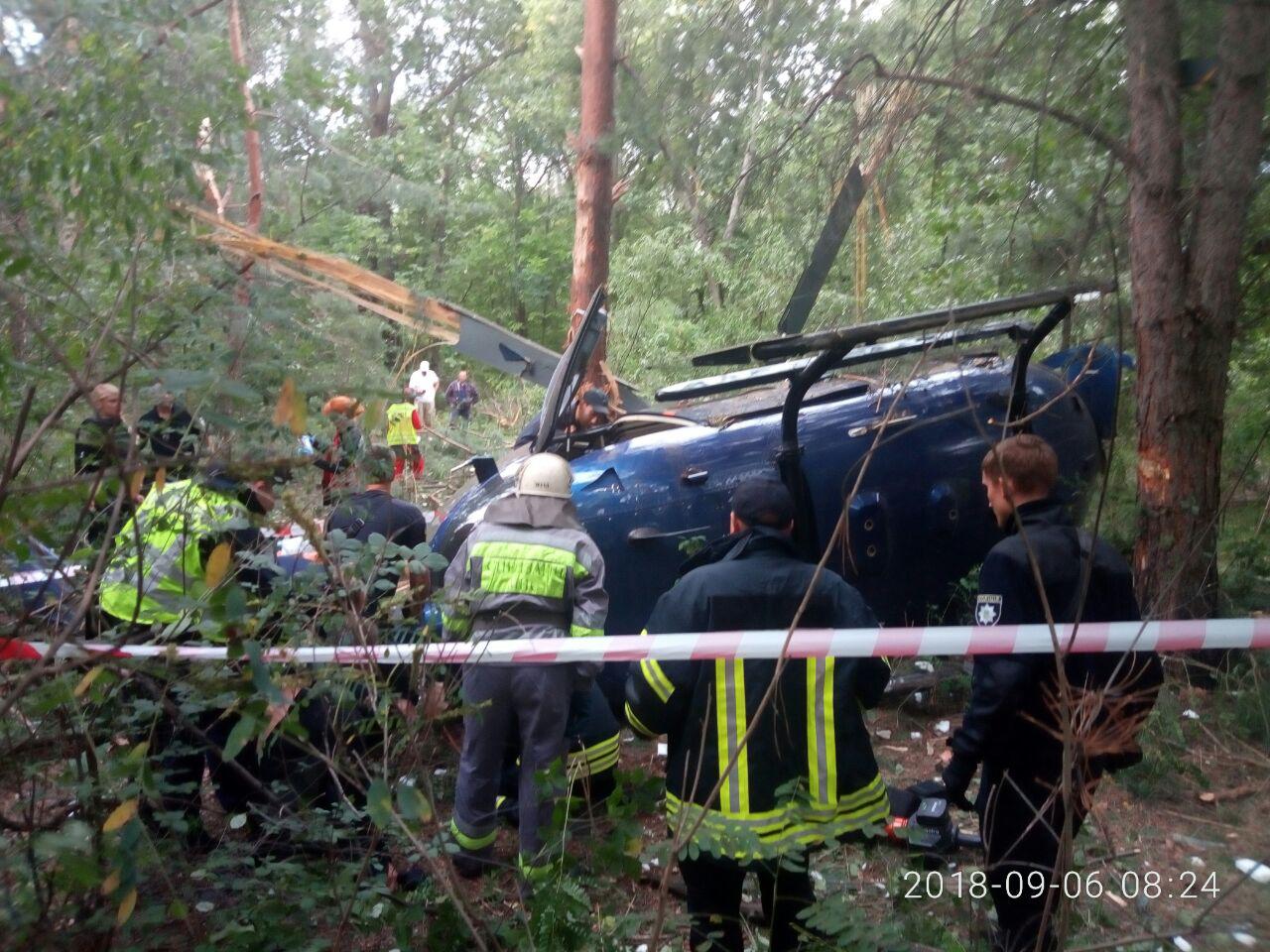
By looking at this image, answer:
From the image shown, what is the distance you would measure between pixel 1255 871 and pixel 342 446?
2727mm

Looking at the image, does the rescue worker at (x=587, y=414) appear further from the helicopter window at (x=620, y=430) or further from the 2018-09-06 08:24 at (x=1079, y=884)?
the 2018-09-06 08:24 at (x=1079, y=884)

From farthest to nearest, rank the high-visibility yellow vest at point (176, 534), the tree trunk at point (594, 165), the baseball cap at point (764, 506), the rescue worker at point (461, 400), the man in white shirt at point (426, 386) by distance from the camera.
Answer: the rescue worker at point (461, 400) → the man in white shirt at point (426, 386) → the tree trunk at point (594, 165) → the baseball cap at point (764, 506) → the high-visibility yellow vest at point (176, 534)

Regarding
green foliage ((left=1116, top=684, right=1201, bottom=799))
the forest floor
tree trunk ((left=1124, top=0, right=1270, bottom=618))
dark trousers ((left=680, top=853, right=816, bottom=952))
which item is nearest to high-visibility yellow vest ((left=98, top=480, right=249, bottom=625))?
the forest floor

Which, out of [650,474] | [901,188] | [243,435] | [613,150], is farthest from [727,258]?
[243,435]

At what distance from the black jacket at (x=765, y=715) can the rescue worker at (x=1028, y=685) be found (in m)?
0.33

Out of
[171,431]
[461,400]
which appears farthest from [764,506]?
[461,400]

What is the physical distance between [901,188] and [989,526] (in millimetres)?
2092

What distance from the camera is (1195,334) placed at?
18.0 ft

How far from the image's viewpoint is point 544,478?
4.18 metres

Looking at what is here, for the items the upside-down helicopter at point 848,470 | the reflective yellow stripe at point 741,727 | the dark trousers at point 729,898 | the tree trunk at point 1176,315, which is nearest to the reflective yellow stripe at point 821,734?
the reflective yellow stripe at point 741,727

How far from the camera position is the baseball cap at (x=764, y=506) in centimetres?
307

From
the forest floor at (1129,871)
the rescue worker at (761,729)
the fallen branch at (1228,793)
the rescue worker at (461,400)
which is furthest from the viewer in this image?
the rescue worker at (461,400)

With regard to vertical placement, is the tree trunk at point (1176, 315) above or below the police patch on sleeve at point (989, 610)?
above

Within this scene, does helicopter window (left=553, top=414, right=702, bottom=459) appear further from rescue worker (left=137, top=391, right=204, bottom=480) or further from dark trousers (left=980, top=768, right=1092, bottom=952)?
dark trousers (left=980, top=768, right=1092, bottom=952)
